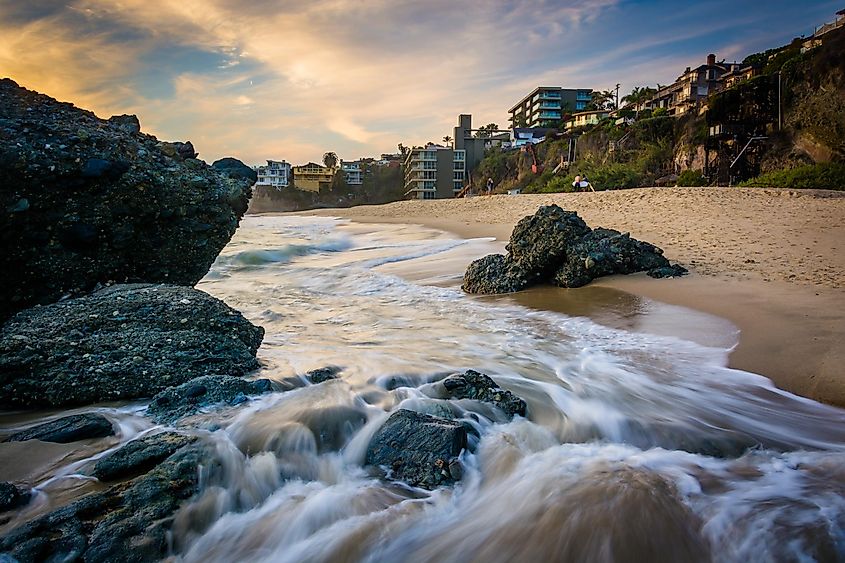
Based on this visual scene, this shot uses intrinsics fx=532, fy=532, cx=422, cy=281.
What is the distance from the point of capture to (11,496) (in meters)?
2.35

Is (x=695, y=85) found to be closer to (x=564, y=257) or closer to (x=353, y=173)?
(x=564, y=257)

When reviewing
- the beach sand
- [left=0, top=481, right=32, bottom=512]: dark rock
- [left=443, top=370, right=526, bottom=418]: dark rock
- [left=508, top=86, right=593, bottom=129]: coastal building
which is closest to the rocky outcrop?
the beach sand

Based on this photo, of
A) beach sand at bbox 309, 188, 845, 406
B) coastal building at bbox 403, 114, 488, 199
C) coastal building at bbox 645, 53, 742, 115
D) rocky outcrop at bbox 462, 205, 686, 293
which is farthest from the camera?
coastal building at bbox 403, 114, 488, 199

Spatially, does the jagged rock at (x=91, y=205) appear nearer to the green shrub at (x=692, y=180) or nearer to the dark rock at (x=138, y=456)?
the dark rock at (x=138, y=456)

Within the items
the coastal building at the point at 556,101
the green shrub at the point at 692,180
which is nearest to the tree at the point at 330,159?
the coastal building at the point at 556,101

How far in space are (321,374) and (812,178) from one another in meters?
20.1

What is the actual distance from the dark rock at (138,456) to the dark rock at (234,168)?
3886 mm

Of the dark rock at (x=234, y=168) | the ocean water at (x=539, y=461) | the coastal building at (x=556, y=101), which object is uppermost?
the coastal building at (x=556, y=101)

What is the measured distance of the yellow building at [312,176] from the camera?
295 feet

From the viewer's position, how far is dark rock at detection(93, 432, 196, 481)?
2.59 meters

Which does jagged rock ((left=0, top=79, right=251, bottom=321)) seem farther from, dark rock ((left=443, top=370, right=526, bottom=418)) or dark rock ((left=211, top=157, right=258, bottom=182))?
dark rock ((left=443, top=370, right=526, bottom=418))

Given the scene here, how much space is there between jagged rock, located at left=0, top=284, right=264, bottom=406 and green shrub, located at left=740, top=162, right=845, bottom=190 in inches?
758

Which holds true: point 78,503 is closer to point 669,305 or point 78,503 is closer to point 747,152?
point 669,305

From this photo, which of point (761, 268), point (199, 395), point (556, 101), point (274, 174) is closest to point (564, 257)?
point (761, 268)
